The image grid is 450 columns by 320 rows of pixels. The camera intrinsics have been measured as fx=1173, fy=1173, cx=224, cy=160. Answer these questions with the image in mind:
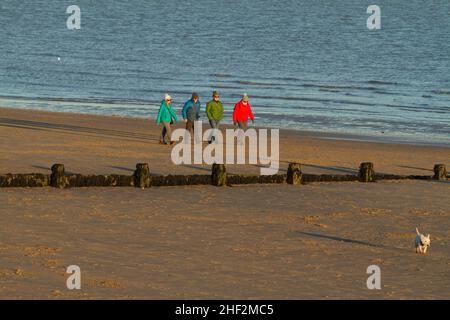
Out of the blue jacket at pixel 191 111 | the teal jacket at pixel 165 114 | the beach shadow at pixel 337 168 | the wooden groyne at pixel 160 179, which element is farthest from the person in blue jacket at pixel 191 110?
the wooden groyne at pixel 160 179

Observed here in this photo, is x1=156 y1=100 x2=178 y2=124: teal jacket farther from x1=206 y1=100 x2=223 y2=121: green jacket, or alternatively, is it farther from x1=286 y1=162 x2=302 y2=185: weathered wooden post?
x1=286 y1=162 x2=302 y2=185: weathered wooden post

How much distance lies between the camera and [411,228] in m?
21.1

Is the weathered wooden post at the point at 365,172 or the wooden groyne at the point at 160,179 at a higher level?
the weathered wooden post at the point at 365,172

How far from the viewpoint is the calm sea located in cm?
5278

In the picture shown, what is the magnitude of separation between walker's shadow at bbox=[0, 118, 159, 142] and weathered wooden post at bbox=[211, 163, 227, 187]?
34.0ft

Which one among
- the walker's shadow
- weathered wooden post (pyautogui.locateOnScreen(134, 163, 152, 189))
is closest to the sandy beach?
weathered wooden post (pyautogui.locateOnScreen(134, 163, 152, 189))

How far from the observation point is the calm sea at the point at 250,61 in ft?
173

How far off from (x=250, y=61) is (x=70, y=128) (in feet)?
189

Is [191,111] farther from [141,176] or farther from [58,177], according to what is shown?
[58,177]

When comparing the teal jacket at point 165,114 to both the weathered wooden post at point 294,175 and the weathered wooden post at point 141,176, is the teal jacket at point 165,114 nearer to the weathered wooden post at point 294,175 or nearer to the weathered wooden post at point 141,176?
the weathered wooden post at point 294,175

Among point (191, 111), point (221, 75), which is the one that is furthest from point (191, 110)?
point (221, 75)

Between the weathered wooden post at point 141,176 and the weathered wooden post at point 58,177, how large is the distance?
153 cm

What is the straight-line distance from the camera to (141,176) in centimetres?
2403
